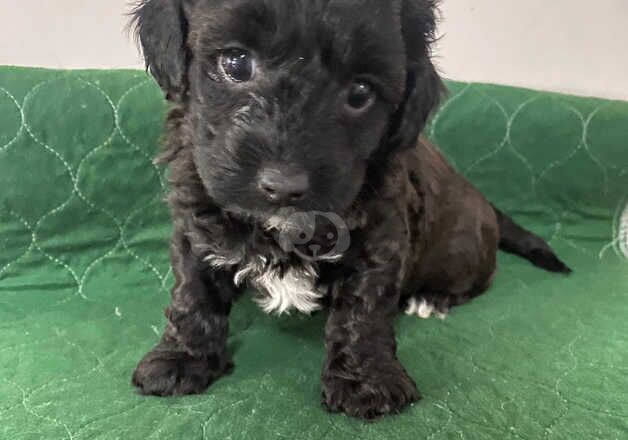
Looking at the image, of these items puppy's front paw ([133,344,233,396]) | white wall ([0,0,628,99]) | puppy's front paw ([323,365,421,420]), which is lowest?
puppy's front paw ([133,344,233,396])

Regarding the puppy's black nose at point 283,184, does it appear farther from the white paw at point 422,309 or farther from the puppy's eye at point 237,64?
the white paw at point 422,309

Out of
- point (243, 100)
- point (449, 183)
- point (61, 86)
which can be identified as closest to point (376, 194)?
point (243, 100)

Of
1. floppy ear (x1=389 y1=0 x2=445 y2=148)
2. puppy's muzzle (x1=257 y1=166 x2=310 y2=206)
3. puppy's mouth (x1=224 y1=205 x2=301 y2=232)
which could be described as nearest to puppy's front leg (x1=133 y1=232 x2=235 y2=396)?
puppy's mouth (x1=224 y1=205 x2=301 y2=232)

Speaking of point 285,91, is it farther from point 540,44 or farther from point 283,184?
point 540,44

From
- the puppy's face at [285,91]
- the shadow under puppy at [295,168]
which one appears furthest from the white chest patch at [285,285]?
the puppy's face at [285,91]

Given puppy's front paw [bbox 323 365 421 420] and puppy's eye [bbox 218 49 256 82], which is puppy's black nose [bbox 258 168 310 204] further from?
puppy's front paw [bbox 323 365 421 420]
